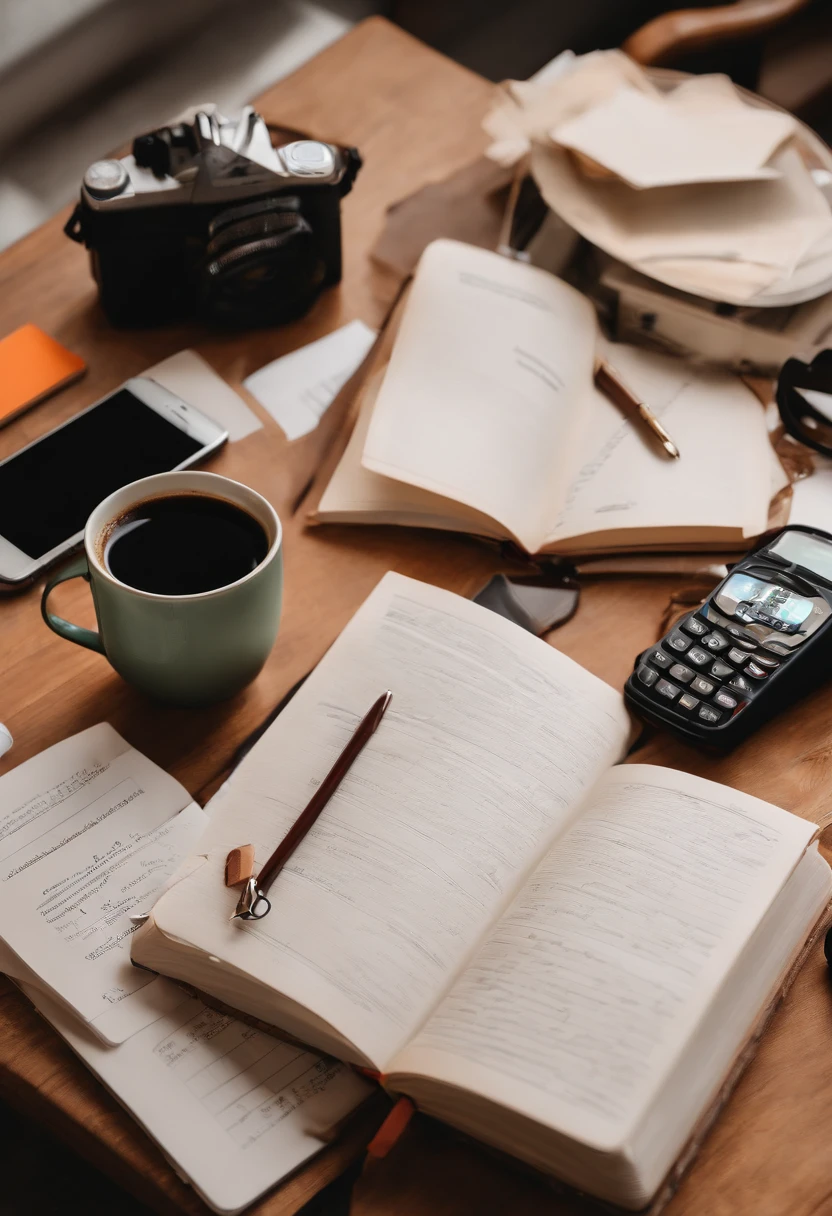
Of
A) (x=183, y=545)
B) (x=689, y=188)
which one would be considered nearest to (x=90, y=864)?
(x=183, y=545)

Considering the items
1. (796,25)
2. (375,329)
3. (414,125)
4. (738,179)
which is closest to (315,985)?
(375,329)

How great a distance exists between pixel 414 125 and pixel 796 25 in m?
0.73

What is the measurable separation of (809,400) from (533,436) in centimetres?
24

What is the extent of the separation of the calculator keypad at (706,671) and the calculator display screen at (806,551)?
8 cm

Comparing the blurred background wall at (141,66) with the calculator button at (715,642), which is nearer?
the calculator button at (715,642)

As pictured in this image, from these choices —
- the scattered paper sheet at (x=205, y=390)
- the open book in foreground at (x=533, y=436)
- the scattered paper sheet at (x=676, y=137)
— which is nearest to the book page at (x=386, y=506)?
the open book in foreground at (x=533, y=436)

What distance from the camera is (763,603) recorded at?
71cm

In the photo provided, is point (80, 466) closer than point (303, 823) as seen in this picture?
No

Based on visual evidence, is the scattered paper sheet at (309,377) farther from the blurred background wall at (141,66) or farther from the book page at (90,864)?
the blurred background wall at (141,66)

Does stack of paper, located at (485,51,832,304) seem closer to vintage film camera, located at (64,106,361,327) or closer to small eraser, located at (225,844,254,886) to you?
vintage film camera, located at (64,106,361,327)

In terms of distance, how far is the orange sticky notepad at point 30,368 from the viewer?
844 millimetres

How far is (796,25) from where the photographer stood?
148 centimetres

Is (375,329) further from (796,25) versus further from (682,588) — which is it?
(796,25)

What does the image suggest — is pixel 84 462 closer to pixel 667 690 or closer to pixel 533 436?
pixel 533 436
